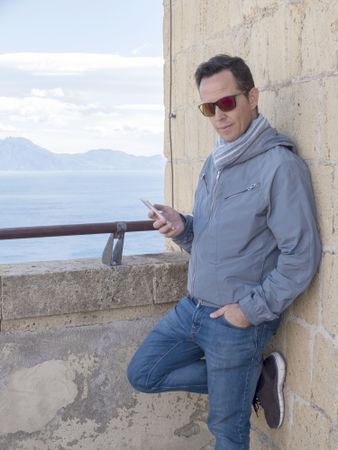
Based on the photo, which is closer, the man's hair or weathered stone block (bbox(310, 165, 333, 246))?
weathered stone block (bbox(310, 165, 333, 246))

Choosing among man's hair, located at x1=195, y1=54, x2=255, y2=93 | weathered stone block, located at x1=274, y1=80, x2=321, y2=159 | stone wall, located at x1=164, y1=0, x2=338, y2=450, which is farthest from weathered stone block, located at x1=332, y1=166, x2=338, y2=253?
man's hair, located at x1=195, y1=54, x2=255, y2=93

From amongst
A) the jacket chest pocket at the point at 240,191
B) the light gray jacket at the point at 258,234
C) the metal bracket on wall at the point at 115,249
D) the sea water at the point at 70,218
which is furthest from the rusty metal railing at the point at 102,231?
the sea water at the point at 70,218

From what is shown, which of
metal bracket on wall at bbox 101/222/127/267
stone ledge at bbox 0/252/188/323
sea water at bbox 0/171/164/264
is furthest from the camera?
sea water at bbox 0/171/164/264

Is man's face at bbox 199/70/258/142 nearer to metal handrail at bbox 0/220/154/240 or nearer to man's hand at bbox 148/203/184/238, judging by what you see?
man's hand at bbox 148/203/184/238

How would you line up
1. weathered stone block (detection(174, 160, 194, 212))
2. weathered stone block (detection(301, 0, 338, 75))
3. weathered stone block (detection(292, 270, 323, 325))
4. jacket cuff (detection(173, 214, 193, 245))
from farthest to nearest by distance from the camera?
weathered stone block (detection(174, 160, 194, 212)), jacket cuff (detection(173, 214, 193, 245)), weathered stone block (detection(292, 270, 323, 325)), weathered stone block (detection(301, 0, 338, 75))

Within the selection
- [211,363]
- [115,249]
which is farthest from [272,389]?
[115,249]

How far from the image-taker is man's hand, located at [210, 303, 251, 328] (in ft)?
9.93

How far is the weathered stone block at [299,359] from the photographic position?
3.15 m

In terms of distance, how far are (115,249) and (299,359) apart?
1.07 metres

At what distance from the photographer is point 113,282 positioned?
12.3 feet

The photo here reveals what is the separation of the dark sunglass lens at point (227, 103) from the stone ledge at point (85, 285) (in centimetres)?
106

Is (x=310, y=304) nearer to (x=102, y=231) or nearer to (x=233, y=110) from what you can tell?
(x=233, y=110)

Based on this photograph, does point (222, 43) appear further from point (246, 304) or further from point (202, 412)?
point (202, 412)

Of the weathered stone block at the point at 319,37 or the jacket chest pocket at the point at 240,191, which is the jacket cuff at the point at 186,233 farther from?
the weathered stone block at the point at 319,37
